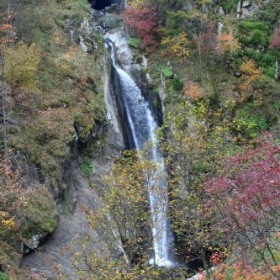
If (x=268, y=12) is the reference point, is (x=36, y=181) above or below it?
below

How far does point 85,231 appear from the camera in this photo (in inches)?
688

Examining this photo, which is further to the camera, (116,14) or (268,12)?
(116,14)

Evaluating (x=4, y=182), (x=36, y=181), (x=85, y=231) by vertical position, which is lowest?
(x=85, y=231)

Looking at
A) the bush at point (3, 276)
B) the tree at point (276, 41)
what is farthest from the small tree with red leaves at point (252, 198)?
the tree at point (276, 41)

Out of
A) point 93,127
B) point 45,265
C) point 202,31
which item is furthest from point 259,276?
point 202,31

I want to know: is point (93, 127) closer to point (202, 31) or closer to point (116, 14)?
point (202, 31)

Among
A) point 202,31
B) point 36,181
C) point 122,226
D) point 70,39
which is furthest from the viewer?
point 202,31

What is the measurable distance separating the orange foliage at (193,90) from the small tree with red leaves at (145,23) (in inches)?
193

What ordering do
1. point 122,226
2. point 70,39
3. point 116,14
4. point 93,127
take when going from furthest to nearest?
point 116,14, point 70,39, point 93,127, point 122,226

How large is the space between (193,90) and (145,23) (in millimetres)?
7277

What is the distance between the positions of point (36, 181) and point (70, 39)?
1195 cm

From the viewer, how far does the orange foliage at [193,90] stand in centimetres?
2573

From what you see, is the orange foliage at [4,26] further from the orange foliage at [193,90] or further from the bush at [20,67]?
the orange foliage at [193,90]

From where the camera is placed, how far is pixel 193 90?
26047 mm
